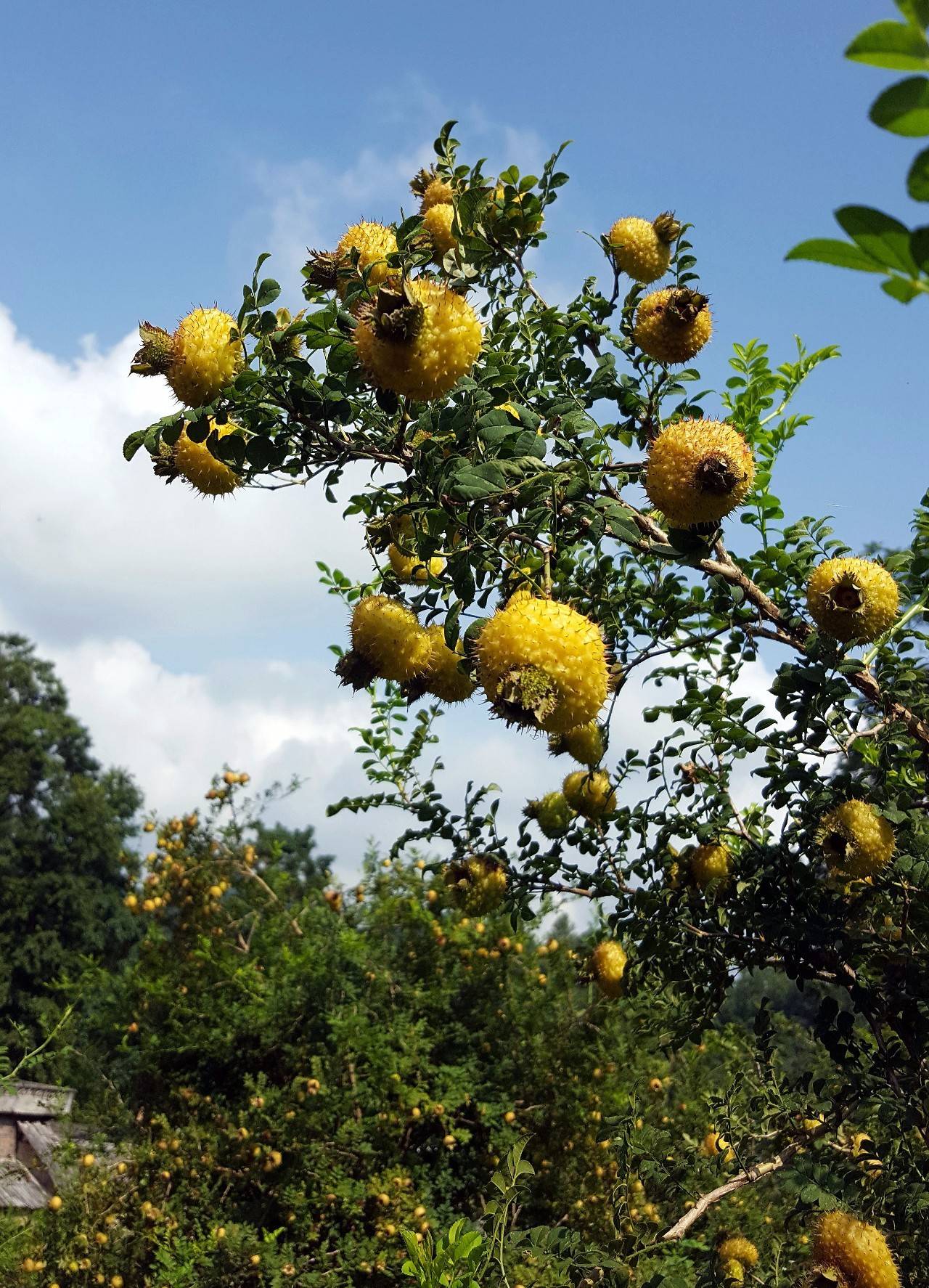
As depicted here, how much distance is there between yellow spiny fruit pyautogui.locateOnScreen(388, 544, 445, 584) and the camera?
2328mm

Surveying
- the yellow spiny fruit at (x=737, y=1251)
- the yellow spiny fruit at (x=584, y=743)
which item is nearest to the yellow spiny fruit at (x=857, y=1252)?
the yellow spiny fruit at (x=737, y=1251)

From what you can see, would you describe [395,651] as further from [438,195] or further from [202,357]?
[438,195]

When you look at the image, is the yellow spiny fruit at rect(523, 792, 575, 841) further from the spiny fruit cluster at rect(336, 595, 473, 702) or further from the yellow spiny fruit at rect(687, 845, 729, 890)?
the spiny fruit cluster at rect(336, 595, 473, 702)

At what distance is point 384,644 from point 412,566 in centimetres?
36

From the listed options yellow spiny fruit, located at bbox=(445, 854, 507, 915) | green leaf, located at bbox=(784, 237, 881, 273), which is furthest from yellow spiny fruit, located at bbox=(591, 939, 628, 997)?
green leaf, located at bbox=(784, 237, 881, 273)

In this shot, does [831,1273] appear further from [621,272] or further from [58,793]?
[58,793]

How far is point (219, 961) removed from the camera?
5781mm

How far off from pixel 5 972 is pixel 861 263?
29661 mm

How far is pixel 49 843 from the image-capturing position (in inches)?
1192

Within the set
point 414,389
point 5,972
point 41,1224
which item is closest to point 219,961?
point 41,1224

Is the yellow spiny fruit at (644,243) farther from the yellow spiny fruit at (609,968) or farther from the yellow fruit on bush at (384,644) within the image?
the yellow spiny fruit at (609,968)

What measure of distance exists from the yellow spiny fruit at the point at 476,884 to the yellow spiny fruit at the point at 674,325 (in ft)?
5.16

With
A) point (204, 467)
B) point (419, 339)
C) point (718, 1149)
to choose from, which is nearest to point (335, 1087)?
point (718, 1149)

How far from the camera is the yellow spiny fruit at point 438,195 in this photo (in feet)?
9.30
